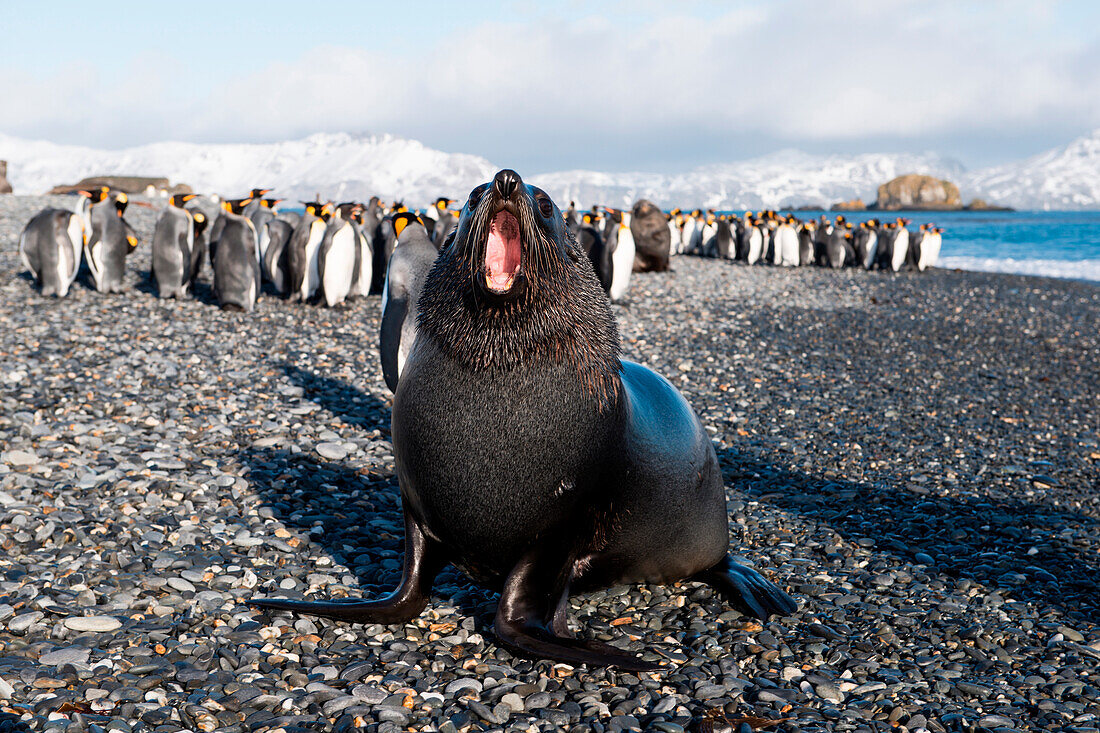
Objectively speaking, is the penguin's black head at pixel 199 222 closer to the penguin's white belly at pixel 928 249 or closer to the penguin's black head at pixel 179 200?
the penguin's black head at pixel 179 200

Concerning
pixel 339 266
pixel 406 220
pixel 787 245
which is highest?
pixel 787 245

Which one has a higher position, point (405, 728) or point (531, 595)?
point (531, 595)

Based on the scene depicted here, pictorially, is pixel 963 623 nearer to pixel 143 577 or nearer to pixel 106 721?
pixel 106 721

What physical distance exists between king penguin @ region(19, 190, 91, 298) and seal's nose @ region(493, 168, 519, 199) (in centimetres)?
1037

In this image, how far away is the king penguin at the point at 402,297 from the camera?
21.5ft

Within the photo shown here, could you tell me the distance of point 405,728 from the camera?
2475 millimetres

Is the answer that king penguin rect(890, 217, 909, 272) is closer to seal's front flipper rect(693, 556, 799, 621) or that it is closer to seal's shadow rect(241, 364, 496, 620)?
seal's shadow rect(241, 364, 496, 620)

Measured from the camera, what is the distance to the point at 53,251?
34.9 ft

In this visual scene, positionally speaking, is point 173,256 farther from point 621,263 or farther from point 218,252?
point 621,263

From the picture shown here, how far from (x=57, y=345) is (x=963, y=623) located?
7980 mm

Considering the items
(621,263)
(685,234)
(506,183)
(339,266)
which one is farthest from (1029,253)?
(506,183)

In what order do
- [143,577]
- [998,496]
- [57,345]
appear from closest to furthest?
[143,577]
[998,496]
[57,345]

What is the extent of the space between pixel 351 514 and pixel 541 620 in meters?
1.81

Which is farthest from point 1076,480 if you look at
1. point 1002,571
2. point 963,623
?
point 963,623
